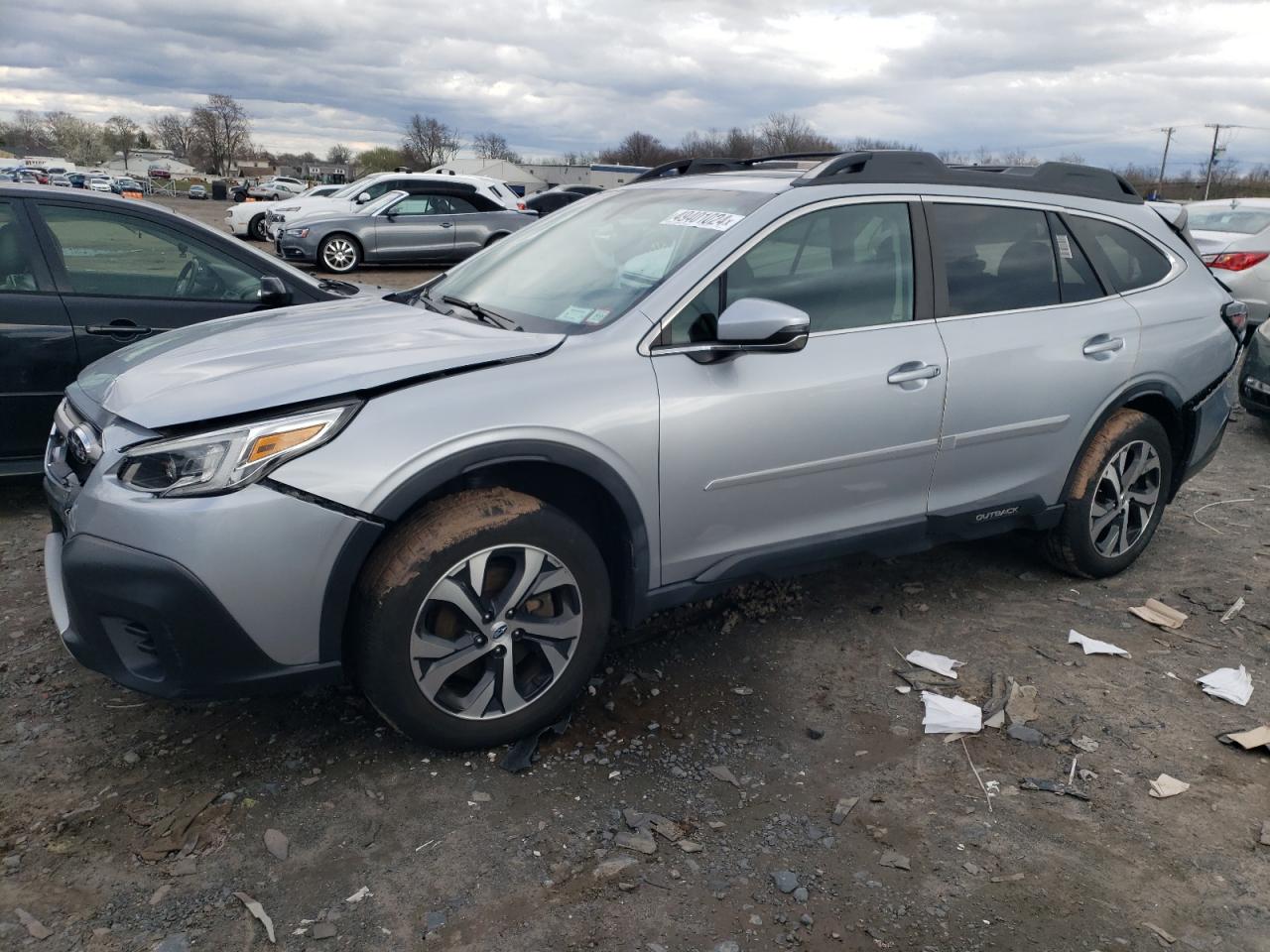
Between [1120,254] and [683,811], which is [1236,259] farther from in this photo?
[683,811]

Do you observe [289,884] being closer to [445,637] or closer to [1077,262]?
[445,637]

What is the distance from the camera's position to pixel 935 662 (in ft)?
12.4

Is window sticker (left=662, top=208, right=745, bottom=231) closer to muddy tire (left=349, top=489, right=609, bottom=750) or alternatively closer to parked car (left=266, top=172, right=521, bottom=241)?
muddy tire (left=349, top=489, right=609, bottom=750)

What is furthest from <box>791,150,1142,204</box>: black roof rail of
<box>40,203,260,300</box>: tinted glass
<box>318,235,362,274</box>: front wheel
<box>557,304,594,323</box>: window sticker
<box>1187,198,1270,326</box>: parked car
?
<box>318,235,362,274</box>: front wheel

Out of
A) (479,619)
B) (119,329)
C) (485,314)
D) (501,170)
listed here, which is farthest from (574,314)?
(501,170)

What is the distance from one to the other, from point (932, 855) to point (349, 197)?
18408 mm

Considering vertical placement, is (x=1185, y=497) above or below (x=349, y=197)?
below

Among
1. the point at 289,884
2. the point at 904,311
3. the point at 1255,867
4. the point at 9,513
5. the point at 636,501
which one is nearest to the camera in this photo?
the point at 289,884

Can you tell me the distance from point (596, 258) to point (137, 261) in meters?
2.92

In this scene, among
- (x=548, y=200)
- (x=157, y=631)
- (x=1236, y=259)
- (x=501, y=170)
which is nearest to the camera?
(x=157, y=631)

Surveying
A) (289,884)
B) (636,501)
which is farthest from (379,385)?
(289,884)

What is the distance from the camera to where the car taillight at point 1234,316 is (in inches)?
180

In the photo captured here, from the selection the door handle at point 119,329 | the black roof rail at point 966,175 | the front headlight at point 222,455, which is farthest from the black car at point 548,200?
the front headlight at point 222,455

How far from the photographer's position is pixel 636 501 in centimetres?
306
